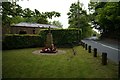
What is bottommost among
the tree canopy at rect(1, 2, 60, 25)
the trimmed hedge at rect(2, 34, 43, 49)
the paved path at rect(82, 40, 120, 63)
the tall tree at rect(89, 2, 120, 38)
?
the paved path at rect(82, 40, 120, 63)

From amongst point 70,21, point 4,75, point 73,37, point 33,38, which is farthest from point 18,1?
point 70,21

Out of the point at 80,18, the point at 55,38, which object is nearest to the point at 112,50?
the point at 55,38

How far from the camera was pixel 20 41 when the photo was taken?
23156mm

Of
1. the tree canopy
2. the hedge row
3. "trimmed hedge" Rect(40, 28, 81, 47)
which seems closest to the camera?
the tree canopy

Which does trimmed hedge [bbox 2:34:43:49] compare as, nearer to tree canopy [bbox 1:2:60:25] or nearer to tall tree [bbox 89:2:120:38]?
tall tree [bbox 89:2:120:38]

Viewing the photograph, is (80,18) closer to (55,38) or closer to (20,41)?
(55,38)

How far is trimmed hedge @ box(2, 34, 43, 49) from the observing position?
22.0 m

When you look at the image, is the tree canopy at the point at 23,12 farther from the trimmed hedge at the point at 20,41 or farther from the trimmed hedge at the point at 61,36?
the trimmed hedge at the point at 61,36

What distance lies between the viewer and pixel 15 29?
42.7m

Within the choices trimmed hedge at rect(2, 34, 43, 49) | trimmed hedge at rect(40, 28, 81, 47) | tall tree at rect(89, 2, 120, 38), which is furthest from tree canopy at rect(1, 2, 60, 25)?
trimmed hedge at rect(40, 28, 81, 47)

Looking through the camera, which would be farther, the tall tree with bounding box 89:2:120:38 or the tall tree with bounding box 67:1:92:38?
the tall tree with bounding box 67:1:92:38

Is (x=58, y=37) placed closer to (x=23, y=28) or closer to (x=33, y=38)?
(x=33, y=38)

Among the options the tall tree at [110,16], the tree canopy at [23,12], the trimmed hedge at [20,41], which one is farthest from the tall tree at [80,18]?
the tree canopy at [23,12]

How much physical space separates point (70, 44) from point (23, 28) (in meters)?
20.6
